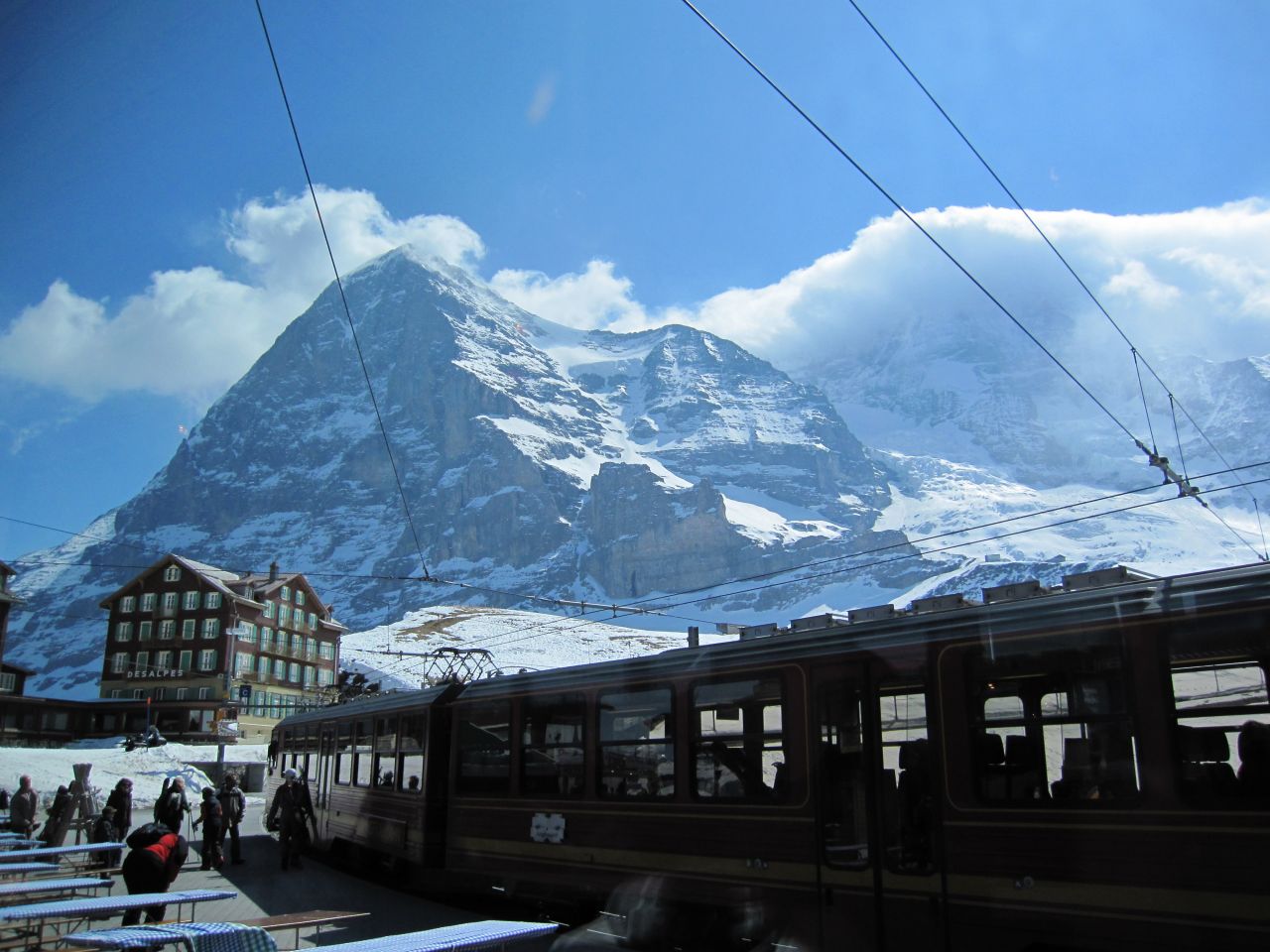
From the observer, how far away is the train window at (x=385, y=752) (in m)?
16.5

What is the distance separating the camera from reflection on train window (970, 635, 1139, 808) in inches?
289

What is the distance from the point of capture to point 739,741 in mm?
9875

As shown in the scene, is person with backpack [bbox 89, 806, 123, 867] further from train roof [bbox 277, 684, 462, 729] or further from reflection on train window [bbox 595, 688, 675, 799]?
reflection on train window [bbox 595, 688, 675, 799]

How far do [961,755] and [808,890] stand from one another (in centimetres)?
195

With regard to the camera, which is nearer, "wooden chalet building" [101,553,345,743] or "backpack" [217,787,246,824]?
"backpack" [217,787,246,824]

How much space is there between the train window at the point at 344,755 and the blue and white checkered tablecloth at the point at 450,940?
523 inches

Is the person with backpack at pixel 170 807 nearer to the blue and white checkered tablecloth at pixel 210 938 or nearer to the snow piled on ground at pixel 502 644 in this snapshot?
the blue and white checkered tablecloth at pixel 210 938

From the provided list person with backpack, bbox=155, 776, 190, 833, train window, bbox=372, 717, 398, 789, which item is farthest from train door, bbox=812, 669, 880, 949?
person with backpack, bbox=155, 776, 190, 833

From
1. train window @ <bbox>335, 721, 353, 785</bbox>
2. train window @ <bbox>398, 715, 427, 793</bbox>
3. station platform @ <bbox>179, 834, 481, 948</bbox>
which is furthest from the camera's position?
train window @ <bbox>335, 721, 353, 785</bbox>

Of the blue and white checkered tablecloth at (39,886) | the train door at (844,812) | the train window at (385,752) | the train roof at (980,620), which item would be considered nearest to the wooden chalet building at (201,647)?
the train window at (385,752)

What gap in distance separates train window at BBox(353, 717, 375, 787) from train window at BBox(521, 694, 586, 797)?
5846 millimetres

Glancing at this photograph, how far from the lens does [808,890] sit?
8.91 meters

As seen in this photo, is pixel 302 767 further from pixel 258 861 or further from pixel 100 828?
pixel 100 828

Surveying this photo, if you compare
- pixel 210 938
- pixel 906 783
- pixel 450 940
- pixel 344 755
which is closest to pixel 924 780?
pixel 906 783
